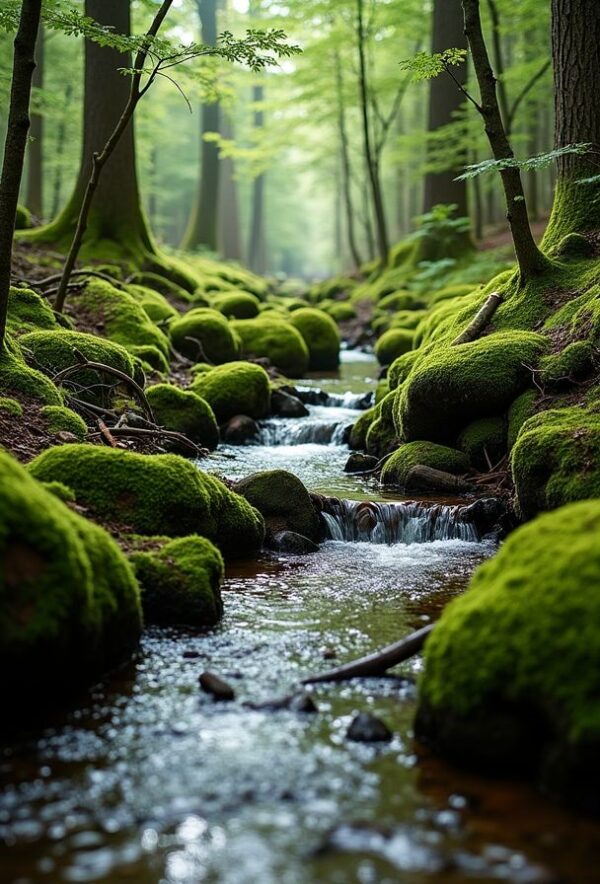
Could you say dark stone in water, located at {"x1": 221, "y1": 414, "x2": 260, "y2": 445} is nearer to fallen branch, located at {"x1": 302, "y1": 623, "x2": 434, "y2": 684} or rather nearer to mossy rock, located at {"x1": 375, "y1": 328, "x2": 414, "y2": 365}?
mossy rock, located at {"x1": 375, "y1": 328, "x2": 414, "y2": 365}

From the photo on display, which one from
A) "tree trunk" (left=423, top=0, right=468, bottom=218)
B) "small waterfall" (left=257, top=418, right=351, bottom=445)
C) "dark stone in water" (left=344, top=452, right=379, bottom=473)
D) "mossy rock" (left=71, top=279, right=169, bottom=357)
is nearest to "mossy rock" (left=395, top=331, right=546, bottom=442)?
"dark stone in water" (left=344, top=452, right=379, bottom=473)

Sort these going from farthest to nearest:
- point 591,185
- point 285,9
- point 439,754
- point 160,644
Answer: point 285,9, point 591,185, point 160,644, point 439,754

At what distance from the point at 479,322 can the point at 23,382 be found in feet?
16.7

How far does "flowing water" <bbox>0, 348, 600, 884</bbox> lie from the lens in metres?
2.51

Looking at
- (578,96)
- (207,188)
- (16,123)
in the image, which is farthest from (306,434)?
(207,188)

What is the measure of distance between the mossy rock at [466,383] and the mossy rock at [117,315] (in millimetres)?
4665

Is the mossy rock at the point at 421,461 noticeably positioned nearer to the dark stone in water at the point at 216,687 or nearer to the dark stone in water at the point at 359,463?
the dark stone in water at the point at 359,463

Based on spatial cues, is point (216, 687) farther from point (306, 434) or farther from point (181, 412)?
point (306, 434)

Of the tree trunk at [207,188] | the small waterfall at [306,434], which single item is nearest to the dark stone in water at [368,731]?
the small waterfall at [306,434]

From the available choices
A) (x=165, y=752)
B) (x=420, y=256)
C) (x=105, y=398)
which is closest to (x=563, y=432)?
(x=165, y=752)

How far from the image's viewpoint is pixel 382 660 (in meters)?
4.02

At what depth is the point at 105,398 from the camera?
873cm

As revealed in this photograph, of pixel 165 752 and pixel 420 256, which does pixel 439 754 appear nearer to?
pixel 165 752

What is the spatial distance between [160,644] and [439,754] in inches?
71.6
